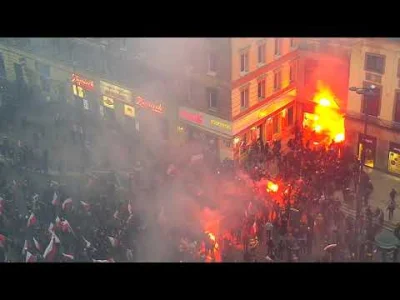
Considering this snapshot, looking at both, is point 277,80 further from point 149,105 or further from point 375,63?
point 149,105

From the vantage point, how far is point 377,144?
1789cm

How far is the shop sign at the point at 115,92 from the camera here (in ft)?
71.9

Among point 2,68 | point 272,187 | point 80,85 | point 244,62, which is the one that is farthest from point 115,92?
point 272,187

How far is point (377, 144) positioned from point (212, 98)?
233 inches

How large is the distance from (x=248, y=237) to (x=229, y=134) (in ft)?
17.3

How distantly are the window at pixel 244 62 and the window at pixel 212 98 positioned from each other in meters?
1.31

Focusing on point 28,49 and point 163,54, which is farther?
point 28,49

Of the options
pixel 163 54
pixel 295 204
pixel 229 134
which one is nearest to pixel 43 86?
pixel 163 54

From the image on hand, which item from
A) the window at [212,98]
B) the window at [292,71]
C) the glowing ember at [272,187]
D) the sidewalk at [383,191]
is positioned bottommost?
the sidewalk at [383,191]

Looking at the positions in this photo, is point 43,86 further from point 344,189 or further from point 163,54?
point 344,189

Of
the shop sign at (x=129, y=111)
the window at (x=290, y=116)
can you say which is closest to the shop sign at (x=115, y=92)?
the shop sign at (x=129, y=111)

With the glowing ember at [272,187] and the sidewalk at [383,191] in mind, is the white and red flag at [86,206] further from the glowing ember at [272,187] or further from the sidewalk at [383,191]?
the sidewalk at [383,191]
